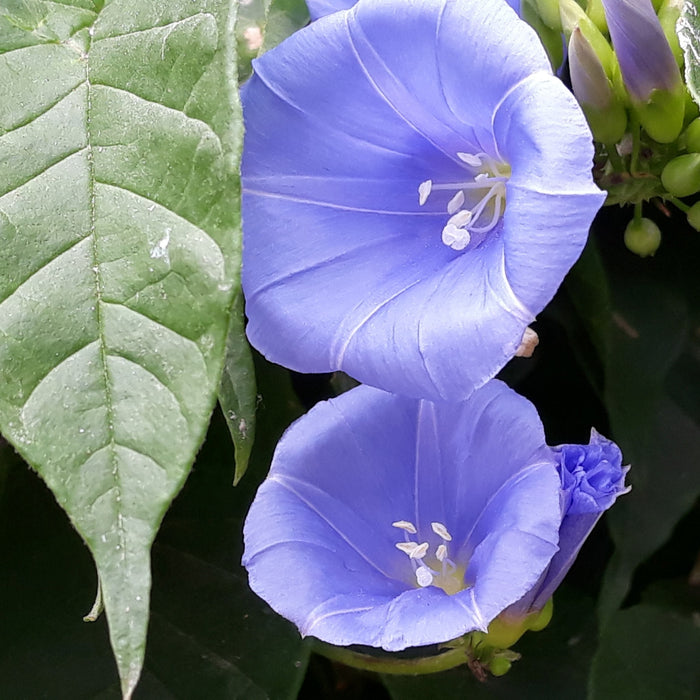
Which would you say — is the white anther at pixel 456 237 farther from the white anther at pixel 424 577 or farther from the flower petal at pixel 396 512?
the white anther at pixel 424 577

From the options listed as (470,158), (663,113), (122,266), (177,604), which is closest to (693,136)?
(663,113)

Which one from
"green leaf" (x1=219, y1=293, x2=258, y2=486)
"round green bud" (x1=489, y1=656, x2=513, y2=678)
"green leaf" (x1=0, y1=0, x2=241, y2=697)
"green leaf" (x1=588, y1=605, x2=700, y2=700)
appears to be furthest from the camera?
"green leaf" (x1=588, y1=605, x2=700, y2=700)

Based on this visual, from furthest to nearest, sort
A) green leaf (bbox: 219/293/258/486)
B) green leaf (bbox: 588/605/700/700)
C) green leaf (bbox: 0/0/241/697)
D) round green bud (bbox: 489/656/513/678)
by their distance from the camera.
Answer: green leaf (bbox: 588/605/700/700) < round green bud (bbox: 489/656/513/678) < green leaf (bbox: 219/293/258/486) < green leaf (bbox: 0/0/241/697)

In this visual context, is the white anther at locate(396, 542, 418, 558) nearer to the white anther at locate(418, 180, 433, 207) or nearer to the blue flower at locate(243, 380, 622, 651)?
the blue flower at locate(243, 380, 622, 651)

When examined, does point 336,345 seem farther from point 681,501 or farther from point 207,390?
point 681,501

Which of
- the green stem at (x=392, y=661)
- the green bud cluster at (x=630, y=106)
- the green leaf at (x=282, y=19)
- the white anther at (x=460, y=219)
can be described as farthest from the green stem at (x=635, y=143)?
the green stem at (x=392, y=661)

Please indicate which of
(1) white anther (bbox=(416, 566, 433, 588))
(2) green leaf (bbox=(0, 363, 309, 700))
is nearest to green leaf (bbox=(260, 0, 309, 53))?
(2) green leaf (bbox=(0, 363, 309, 700))

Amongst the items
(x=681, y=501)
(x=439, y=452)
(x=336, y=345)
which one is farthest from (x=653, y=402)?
(x=336, y=345)

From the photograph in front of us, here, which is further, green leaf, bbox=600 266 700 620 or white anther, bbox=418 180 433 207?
green leaf, bbox=600 266 700 620
